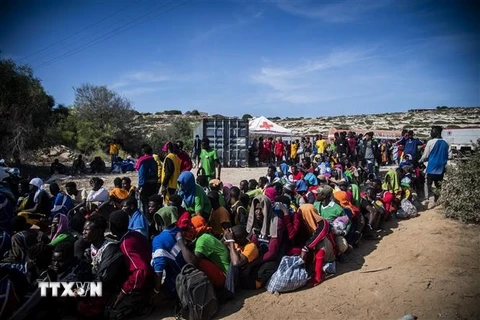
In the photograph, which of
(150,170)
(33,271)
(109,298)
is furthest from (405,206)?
(33,271)

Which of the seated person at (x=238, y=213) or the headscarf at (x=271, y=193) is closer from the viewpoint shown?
the seated person at (x=238, y=213)

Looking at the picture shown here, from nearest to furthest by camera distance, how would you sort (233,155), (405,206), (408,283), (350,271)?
1. (408,283)
2. (350,271)
3. (405,206)
4. (233,155)

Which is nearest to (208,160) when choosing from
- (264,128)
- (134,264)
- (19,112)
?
(134,264)

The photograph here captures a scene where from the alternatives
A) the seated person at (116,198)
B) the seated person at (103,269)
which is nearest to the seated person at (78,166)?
the seated person at (116,198)

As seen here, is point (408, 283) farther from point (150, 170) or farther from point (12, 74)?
point (12, 74)

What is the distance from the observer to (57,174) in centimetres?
1289

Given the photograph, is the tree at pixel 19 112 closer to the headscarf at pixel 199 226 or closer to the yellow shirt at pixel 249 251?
the headscarf at pixel 199 226

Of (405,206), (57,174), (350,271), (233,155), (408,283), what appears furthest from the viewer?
(233,155)

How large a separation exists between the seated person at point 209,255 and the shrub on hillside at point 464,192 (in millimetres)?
4602

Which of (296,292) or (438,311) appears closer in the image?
(438,311)

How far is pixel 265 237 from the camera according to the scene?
178 inches

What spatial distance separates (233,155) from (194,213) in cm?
1148

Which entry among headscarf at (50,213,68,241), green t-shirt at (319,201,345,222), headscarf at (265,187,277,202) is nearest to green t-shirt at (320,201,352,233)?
green t-shirt at (319,201,345,222)

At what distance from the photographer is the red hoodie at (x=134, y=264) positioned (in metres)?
3.45
